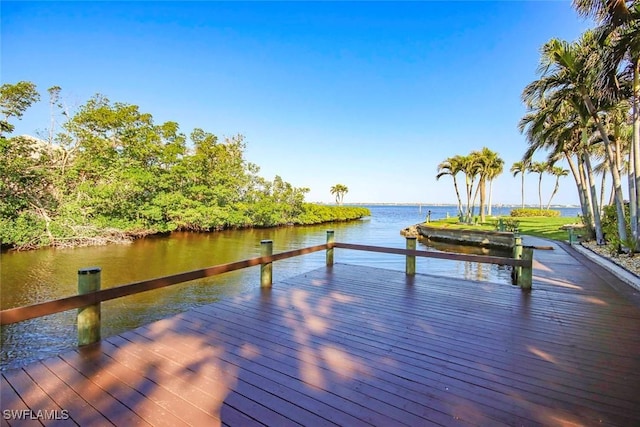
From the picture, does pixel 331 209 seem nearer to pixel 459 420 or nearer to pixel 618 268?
pixel 618 268

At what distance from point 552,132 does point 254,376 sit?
13.6 m

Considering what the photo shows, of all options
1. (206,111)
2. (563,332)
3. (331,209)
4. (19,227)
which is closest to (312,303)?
(563,332)

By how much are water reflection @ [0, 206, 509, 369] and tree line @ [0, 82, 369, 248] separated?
2.07 metres

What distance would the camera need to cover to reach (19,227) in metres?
14.0

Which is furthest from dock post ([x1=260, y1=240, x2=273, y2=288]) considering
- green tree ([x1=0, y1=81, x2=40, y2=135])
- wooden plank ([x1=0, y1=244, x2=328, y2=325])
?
green tree ([x1=0, y1=81, x2=40, y2=135])

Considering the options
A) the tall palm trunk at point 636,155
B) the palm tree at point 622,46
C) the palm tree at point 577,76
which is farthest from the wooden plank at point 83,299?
the palm tree at point 577,76

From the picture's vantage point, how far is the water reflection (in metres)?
6.26

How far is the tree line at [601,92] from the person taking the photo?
248 inches

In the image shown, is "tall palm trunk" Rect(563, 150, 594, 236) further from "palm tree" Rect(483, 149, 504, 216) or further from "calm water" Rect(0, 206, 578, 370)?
"palm tree" Rect(483, 149, 504, 216)

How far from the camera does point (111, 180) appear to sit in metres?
18.8

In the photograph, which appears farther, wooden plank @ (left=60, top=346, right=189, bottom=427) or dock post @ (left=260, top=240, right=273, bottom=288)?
dock post @ (left=260, top=240, right=273, bottom=288)

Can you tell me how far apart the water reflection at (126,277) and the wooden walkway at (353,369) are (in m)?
4.33

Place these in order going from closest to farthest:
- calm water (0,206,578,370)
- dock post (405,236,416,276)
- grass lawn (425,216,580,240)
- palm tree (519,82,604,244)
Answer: dock post (405,236,416,276)
calm water (0,206,578,370)
palm tree (519,82,604,244)
grass lawn (425,216,580,240)

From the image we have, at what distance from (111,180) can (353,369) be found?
2106 cm
